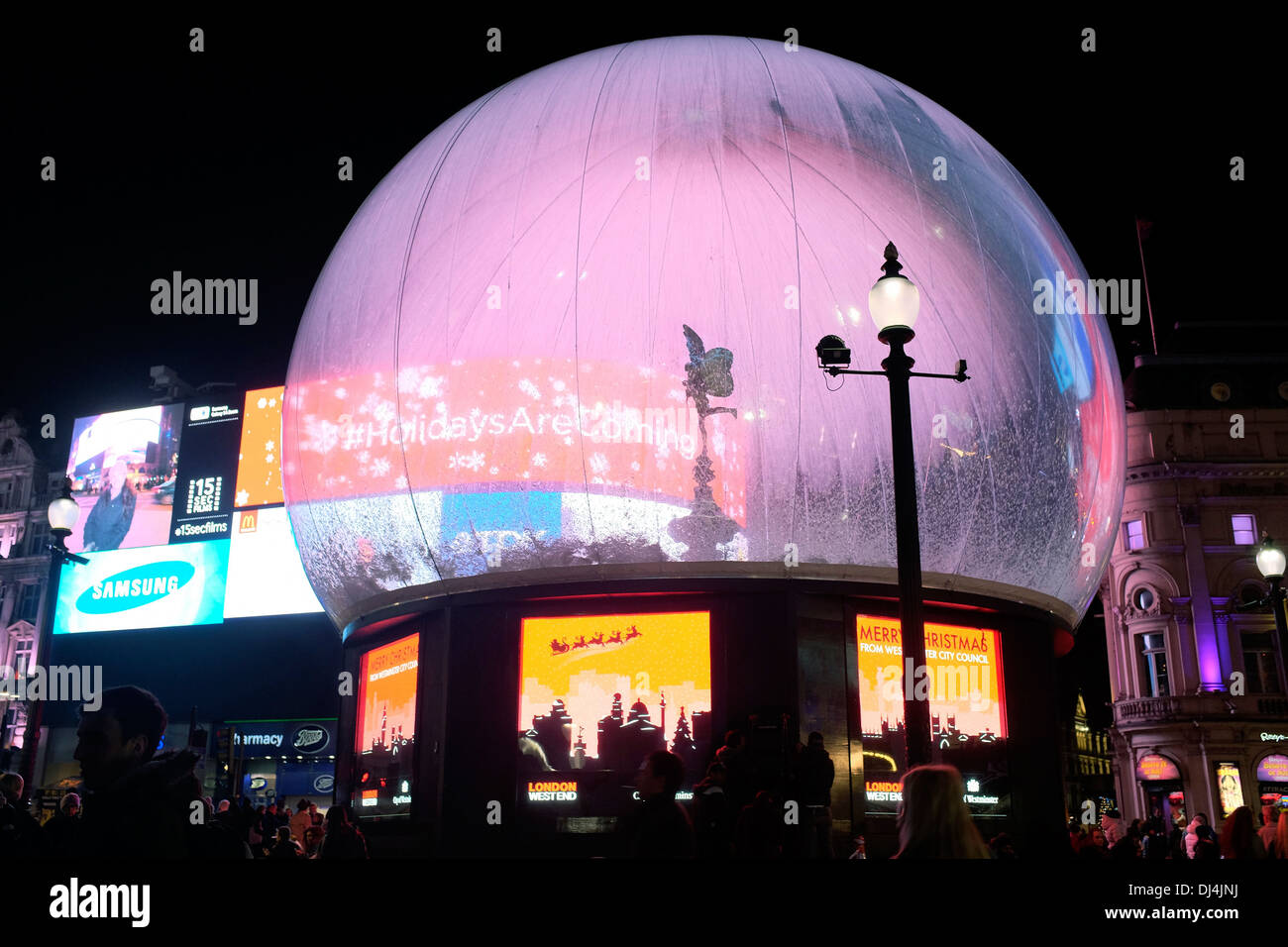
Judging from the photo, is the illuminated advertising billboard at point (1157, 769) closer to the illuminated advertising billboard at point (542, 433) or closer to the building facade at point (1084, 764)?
the illuminated advertising billboard at point (542, 433)

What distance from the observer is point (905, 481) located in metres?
8.86

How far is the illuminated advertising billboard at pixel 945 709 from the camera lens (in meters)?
16.1

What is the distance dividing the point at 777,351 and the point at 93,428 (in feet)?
156

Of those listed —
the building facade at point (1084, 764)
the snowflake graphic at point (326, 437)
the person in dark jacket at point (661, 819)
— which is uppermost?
the snowflake graphic at point (326, 437)

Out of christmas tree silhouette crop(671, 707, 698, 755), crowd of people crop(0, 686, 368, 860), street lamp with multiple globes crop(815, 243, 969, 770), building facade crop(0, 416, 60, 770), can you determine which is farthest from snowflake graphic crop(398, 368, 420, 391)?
building facade crop(0, 416, 60, 770)

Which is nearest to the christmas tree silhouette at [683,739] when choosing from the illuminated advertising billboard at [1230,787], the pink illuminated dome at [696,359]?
the pink illuminated dome at [696,359]

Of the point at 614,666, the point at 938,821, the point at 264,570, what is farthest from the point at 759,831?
the point at 264,570

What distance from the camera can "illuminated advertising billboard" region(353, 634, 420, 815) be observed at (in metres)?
17.6

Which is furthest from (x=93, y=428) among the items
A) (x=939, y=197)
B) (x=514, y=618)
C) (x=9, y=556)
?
(x=939, y=197)

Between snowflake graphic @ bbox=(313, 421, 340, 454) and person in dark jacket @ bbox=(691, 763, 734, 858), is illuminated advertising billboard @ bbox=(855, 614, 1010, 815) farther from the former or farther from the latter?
snowflake graphic @ bbox=(313, 421, 340, 454)

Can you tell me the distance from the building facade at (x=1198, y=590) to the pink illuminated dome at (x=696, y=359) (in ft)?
113

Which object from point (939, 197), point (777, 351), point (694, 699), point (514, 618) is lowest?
point (694, 699)

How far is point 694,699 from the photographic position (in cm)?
1566
